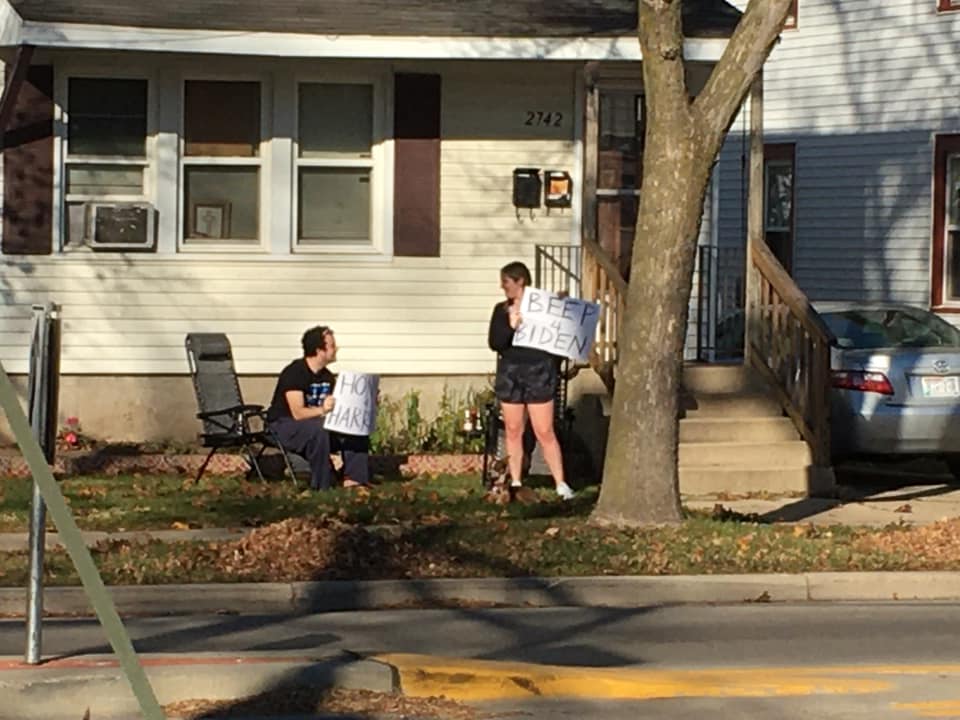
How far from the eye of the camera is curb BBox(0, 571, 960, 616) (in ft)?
36.9

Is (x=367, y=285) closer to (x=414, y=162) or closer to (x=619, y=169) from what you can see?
(x=414, y=162)

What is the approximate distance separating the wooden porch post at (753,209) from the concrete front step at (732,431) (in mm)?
923

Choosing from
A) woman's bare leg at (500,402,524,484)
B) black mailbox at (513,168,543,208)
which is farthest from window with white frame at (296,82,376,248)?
woman's bare leg at (500,402,524,484)

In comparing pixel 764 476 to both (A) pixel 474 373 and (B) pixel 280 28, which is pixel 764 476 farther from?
(B) pixel 280 28

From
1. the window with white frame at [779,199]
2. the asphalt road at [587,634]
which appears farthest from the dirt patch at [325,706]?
the window with white frame at [779,199]

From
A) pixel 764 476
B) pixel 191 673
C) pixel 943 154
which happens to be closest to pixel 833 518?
pixel 764 476

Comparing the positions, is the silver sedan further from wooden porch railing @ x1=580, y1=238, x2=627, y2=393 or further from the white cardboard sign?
the white cardboard sign

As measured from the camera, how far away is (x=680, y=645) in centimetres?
1027

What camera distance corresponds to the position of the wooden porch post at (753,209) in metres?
17.2

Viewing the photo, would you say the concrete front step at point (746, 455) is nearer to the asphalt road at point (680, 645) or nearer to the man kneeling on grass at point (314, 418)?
the man kneeling on grass at point (314, 418)

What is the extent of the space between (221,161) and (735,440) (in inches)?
202

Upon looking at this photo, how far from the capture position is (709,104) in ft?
42.2

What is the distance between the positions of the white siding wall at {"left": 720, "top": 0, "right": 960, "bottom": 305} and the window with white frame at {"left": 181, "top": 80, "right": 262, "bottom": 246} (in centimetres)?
698

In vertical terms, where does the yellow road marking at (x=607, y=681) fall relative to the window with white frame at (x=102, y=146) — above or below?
below
